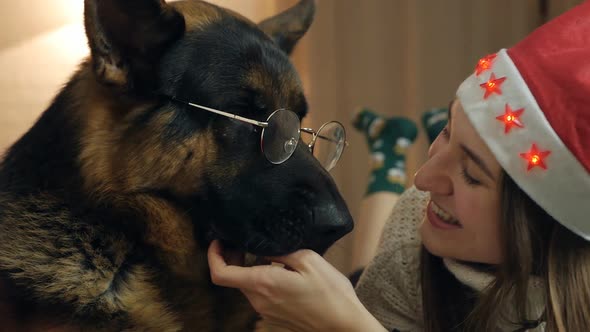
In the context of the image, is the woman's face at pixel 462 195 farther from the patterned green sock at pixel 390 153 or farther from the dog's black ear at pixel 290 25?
the patterned green sock at pixel 390 153

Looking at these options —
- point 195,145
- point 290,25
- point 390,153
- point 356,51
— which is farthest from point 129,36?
point 356,51

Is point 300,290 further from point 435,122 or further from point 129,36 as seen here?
point 435,122

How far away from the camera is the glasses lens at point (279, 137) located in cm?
100

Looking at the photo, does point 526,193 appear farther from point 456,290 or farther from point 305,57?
point 305,57

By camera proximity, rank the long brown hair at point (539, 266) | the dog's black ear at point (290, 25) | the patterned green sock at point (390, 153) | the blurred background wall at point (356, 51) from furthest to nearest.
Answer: the patterned green sock at point (390, 153), the blurred background wall at point (356, 51), the dog's black ear at point (290, 25), the long brown hair at point (539, 266)

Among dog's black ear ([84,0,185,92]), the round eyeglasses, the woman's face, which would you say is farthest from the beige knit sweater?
dog's black ear ([84,0,185,92])

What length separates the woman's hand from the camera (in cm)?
96

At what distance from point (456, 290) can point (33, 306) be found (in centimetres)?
85

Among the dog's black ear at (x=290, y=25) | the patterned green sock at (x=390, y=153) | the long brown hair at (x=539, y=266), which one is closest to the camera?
the long brown hair at (x=539, y=266)

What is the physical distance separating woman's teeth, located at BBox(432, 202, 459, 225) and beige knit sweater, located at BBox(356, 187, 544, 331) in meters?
0.26

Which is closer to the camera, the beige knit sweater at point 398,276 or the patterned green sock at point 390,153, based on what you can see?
the beige knit sweater at point 398,276

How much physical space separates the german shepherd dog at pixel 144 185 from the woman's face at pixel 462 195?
0.27 meters

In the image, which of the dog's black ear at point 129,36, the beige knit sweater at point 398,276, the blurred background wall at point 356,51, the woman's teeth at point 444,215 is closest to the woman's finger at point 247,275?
the dog's black ear at point 129,36

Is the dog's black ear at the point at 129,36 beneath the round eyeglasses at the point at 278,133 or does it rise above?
above
